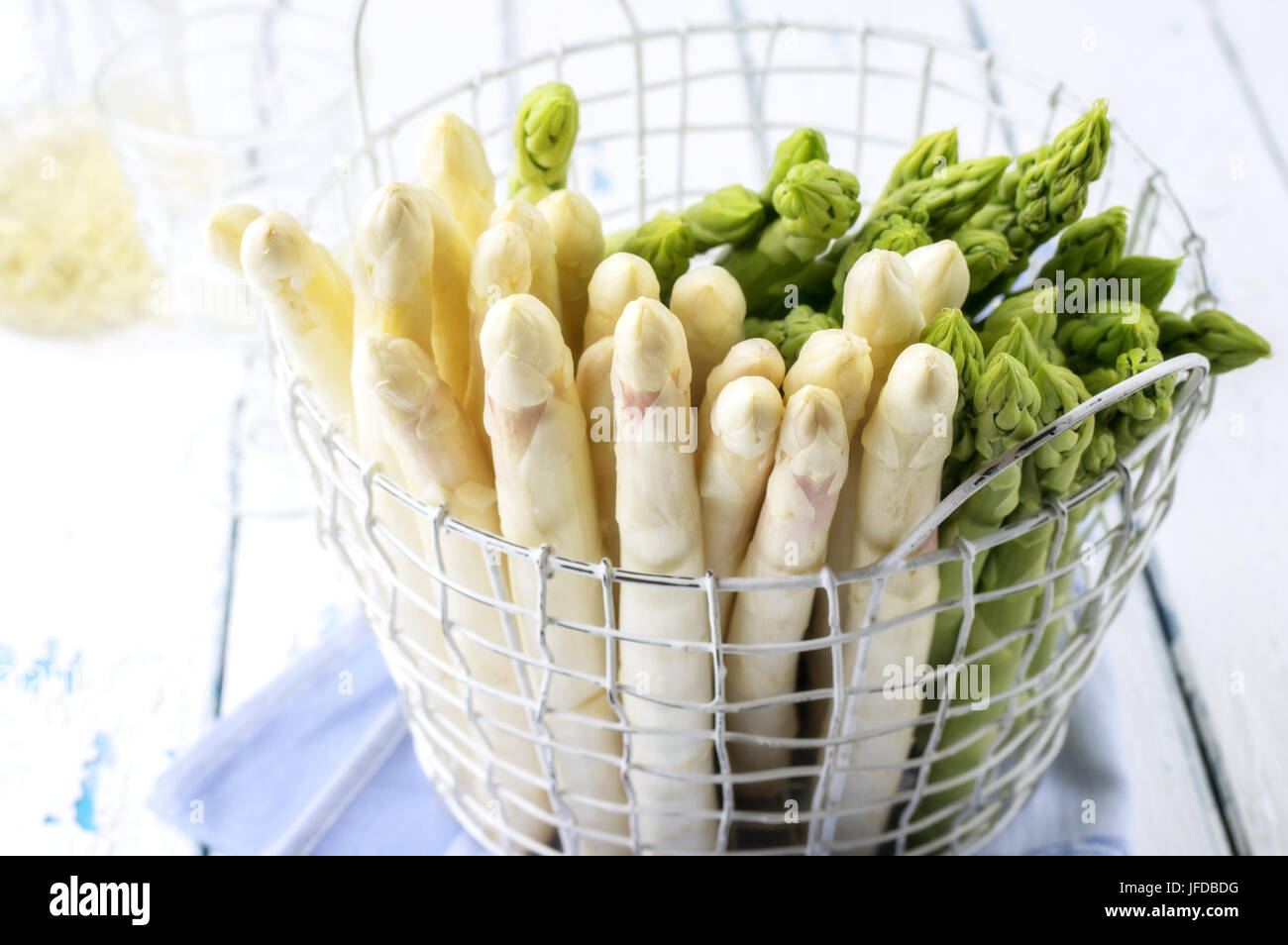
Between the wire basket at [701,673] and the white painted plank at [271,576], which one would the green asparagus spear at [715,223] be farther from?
the white painted plank at [271,576]

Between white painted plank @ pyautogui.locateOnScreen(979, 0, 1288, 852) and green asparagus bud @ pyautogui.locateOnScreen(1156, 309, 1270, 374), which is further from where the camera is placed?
white painted plank @ pyautogui.locateOnScreen(979, 0, 1288, 852)

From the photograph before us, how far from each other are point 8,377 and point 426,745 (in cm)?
36

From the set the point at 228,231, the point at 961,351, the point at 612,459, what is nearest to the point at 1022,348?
the point at 961,351

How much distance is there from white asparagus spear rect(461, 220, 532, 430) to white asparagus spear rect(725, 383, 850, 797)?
84 mm

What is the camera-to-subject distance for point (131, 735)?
52cm

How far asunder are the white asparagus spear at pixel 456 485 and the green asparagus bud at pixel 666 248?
0.26 feet

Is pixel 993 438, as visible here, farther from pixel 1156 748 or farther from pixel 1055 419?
pixel 1156 748

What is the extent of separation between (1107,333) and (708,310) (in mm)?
118

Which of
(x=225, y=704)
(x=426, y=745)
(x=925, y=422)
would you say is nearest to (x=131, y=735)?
(x=225, y=704)

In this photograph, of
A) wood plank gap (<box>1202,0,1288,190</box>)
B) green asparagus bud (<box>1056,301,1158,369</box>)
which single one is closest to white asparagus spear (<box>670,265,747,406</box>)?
green asparagus bud (<box>1056,301,1158,369</box>)

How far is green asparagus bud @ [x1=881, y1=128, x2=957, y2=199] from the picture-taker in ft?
1.34

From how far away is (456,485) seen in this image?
362 millimetres

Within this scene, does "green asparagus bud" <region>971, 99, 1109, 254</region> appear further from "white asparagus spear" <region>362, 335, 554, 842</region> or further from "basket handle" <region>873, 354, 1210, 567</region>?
"white asparagus spear" <region>362, 335, 554, 842</region>

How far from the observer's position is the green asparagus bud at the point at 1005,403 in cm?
32
